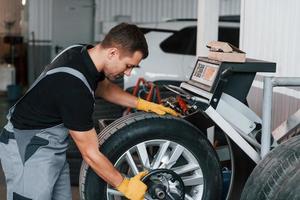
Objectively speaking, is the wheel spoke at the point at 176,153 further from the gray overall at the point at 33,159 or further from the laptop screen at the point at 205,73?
the gray overall at the point at 33,159

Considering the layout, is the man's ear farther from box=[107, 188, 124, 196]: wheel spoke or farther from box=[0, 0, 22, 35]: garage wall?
box=[0, 0, 22, 35]: garage wall

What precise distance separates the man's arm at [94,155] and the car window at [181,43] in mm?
6156

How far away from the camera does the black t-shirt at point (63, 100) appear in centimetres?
329

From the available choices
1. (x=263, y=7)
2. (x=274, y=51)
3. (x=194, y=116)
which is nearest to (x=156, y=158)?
(x=194, y=116)

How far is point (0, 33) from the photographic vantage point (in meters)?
14.8

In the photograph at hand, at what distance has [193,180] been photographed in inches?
150

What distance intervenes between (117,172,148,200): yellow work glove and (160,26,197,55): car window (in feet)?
19.9

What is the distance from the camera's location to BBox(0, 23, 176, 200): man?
3312 millimetres

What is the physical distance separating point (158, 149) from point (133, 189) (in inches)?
19.7

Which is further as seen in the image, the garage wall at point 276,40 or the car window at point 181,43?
the car window at point 181,43

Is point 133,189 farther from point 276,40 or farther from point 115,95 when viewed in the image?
point 276,40

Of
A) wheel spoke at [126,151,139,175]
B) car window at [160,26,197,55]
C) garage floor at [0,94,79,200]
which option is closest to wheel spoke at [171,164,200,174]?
wheel spoke at [126,151,139,175]

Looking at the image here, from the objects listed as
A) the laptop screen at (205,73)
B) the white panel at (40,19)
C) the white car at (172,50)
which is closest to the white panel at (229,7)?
the white panel at (40,19)

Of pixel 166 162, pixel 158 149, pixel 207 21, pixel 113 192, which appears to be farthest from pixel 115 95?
pixel 207 21
